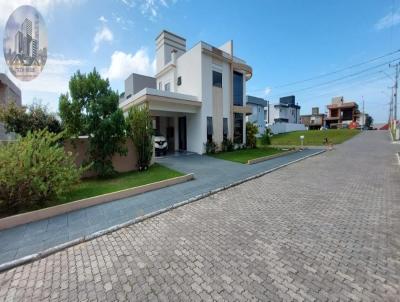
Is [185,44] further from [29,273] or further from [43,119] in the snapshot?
[29,273]

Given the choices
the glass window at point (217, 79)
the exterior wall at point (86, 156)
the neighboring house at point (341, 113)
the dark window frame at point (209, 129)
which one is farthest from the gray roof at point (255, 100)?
the neighboring house at point (341, 113)

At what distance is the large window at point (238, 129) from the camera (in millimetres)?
18656

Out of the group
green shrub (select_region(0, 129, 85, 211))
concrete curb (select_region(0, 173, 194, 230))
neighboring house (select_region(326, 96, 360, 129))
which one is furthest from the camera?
neighboring house (select_region(326, 96, 360, 129))

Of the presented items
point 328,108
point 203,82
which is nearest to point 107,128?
point 203,82

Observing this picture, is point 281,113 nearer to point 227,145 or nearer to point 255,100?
point 255,100

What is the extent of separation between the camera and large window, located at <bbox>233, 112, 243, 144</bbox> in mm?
18656

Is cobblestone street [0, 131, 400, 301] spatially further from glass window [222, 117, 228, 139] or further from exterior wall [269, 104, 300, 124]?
exterior wall [269, 104, 300, 124]

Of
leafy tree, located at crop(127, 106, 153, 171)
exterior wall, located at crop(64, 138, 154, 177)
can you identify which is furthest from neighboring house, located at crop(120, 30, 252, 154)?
exterior wall, located at crop(64, 138, 154, 177)

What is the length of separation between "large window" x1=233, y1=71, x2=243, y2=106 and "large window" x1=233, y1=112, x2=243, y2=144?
1.11 meters

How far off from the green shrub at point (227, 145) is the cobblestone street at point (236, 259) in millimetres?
11514

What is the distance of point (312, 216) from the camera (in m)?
5.09

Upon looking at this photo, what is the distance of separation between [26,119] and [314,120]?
2784 inches

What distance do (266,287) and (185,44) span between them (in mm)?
22348

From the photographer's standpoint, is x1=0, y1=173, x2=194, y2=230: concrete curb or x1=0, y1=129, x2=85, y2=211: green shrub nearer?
x1=0, y1=173, x2=194, y2=230: concrete curb
